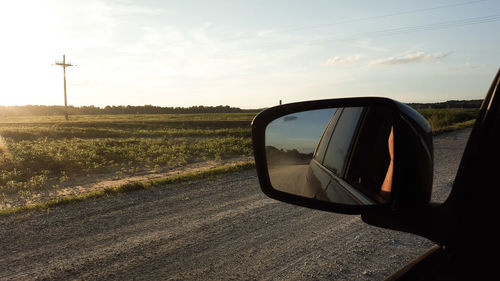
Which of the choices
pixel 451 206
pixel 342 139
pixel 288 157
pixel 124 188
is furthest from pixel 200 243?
pixel 124 188

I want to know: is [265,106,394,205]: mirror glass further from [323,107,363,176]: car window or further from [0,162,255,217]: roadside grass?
[0,162,255,217]: roadside grass

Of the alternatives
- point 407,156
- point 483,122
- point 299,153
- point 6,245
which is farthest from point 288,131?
point 6,245

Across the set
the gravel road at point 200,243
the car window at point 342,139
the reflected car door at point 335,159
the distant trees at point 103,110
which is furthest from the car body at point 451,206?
the distant trees at point 103,110

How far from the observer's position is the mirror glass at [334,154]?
4.88 feet

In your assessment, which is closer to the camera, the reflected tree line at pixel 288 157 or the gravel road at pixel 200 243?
the reflected tree line at pixel 288 157

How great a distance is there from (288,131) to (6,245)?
13.8ft

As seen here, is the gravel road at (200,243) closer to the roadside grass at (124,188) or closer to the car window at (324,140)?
the roadside grass at (124,188)

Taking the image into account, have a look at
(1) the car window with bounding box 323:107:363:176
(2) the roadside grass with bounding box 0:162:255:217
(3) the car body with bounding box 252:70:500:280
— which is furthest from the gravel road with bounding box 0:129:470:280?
(3) the car body with bounding box 252:70:500:280

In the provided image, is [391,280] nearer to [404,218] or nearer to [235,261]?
[404,218]

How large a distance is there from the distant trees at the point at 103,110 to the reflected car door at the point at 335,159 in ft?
309

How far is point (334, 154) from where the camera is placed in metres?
2.26

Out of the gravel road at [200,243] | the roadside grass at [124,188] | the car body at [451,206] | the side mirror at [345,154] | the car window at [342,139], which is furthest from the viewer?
the roadside grass at [124,188]

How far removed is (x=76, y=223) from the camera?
5.22 metres

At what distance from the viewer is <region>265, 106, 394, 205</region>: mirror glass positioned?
149 centimetres
